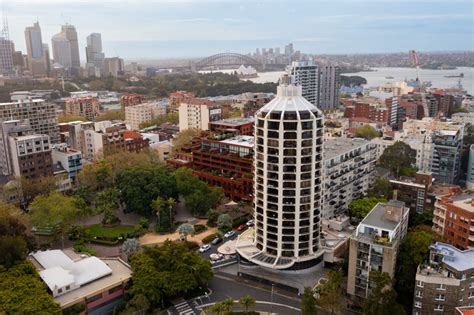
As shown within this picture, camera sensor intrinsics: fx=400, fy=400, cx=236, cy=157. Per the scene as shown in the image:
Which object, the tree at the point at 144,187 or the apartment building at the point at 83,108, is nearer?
the tree at the point at 144,187

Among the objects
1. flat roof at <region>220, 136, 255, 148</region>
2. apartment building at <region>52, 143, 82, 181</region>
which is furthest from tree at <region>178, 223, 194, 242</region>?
apartment building at <region>52, 143, 82, 181</region>

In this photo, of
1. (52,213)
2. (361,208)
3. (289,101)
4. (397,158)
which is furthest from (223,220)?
(397,158)

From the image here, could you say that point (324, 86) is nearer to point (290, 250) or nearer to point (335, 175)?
point (335, 175)

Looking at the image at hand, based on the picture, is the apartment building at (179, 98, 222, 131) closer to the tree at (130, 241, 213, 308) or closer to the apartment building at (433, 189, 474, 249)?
the tree at (130, 241, 213, 308)

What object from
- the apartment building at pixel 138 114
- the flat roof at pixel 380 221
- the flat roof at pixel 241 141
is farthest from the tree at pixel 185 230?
the apartment building at pixel 138 114

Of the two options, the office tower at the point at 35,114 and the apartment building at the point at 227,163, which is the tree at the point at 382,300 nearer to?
the apartment building at the point at 227,163

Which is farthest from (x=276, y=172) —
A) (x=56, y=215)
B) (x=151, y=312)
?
(x=56, y=215)

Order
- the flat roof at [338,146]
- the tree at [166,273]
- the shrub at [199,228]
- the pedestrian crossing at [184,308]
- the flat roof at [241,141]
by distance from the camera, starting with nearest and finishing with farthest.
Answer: the tree at [166,273], the pedestrian crossing at [184,308], the flat roof at [338,146], the shrub at [199,228], the flat roof at [241,141]
